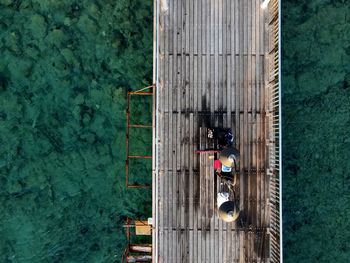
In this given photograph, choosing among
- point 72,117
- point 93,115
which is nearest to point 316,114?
point 93,115

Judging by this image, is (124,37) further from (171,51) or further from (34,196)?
(34,196)

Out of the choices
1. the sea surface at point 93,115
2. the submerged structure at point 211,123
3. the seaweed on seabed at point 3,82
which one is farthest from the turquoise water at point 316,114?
the seaweed on seabed at point 3,82

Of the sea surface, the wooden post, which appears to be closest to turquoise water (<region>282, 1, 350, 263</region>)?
the sea surface

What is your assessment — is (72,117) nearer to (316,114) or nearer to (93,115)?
(93,115)

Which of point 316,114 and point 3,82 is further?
point 3,82

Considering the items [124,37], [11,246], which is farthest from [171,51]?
[11,246]

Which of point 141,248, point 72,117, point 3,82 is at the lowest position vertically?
point 141,248

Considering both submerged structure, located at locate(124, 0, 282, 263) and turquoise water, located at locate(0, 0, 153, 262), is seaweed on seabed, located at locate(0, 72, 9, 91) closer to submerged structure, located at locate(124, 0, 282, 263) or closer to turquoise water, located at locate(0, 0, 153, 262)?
turquoise water, located at locate(0, 0, 153, 262)
